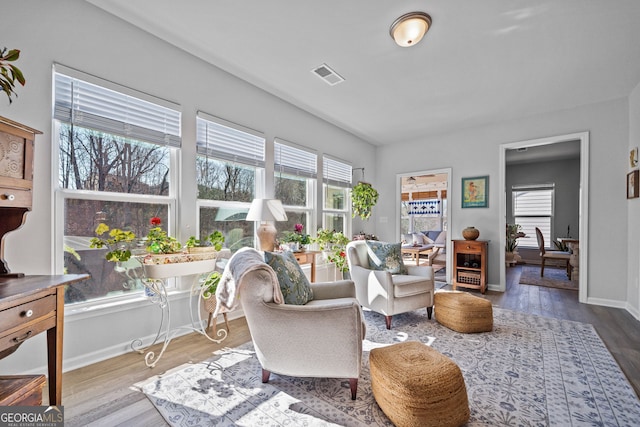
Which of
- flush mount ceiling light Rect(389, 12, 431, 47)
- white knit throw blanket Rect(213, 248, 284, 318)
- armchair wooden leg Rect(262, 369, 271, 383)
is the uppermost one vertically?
flush mount ceiling light Rect(389, 12, 431, 47)

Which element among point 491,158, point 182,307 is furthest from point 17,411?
point 491,158

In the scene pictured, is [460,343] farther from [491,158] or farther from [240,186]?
[491,158]

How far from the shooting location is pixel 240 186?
3.31 meters

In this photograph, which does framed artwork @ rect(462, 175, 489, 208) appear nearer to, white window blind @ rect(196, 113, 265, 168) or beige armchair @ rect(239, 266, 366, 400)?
white window blind @ rect(196, 113, 265, 168)

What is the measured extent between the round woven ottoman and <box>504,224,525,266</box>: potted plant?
6299mm

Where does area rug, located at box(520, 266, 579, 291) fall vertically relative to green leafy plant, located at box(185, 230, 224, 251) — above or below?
below

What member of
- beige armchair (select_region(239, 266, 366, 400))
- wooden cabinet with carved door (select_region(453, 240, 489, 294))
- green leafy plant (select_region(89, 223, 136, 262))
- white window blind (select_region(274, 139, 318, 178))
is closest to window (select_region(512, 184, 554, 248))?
wooden cabinet with carved door (select_region(453, 240, 489, 294))

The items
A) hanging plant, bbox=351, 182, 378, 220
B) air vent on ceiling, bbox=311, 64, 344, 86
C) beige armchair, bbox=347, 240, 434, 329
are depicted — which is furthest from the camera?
hanging plant, bbox=351, 182, 378, 220

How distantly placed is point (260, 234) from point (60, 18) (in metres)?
2.35

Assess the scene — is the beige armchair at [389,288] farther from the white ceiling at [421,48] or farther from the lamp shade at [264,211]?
the white ceiling at [421,48]

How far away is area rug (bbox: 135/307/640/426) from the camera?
156 cm

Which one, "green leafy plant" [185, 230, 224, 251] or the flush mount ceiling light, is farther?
"green leafy plant" [185, 230, 224, 251]

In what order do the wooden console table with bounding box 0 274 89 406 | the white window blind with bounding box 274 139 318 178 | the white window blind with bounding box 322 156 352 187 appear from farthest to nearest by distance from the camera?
the white window blind with bounding box 322 156 352 187, the white window blind with bounding box 274 139 318 178, the wooden console table with bounding box 0 274 89 406

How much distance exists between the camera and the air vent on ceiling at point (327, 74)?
2.96m
